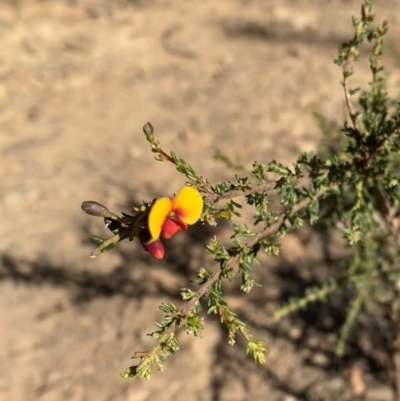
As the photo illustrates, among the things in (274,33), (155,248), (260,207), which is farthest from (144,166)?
(155,248)

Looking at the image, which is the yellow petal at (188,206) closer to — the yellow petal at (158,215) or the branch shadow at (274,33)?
the yellow petal at (158,215)

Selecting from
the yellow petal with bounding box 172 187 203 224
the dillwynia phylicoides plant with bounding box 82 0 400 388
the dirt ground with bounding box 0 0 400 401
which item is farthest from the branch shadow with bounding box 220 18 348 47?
the yellow petal with bounding box 172 187 203 224

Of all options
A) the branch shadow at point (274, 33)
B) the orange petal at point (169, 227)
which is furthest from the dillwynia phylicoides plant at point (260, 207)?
the branch shadow at point (274, 33)

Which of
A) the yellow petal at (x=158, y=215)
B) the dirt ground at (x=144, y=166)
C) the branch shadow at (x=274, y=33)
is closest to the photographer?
the yellow petal at (x=158, y=215)

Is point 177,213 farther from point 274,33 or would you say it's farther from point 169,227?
point 274,33

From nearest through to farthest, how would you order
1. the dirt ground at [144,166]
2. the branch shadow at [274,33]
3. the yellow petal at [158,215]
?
the yellow petal at [158,215] → the dirt ground at [144,166] → the branch shadow at [274,33]

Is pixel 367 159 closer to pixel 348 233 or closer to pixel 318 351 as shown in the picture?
pixel 348 233
